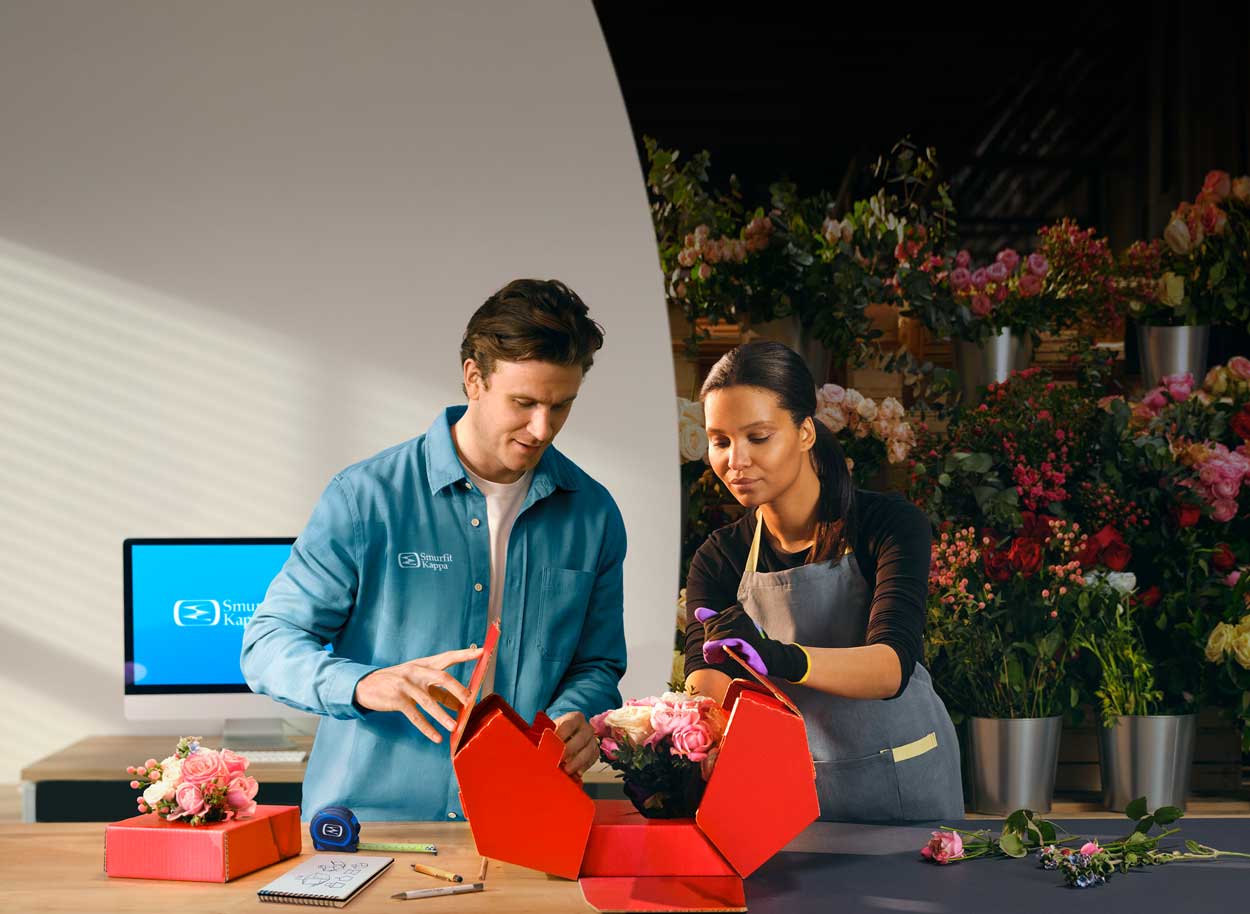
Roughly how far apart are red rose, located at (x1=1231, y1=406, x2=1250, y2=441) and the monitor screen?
95.3 inches

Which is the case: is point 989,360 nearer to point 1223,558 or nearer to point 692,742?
point 1223,558

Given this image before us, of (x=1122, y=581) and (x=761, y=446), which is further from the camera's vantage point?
(x=1122, y=581)

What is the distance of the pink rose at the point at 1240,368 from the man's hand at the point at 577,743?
6.71 feet

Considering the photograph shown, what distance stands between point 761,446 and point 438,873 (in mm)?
1278

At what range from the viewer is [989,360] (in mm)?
3000

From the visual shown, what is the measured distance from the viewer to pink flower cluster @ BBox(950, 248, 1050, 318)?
3.00 m

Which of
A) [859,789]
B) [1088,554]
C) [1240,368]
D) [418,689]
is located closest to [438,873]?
[418,689]

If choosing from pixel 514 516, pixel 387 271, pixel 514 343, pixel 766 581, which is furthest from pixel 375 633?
pixel 387 271

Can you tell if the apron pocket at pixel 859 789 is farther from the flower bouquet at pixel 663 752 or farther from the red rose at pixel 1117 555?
the flower bouquet at pixel 663 752

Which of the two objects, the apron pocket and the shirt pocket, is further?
the apron pocket

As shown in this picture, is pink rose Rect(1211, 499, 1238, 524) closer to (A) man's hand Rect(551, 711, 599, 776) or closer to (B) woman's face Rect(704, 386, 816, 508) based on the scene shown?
(B) woman's face Rect(704, 386, 816, 508)

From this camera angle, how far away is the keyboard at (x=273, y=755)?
9.87ft

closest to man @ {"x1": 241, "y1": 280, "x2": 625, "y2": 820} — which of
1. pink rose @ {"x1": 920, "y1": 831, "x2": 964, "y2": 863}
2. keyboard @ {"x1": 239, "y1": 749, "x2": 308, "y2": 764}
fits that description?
pink rose @ {"x1": 920, "y1": 831, "x2": 964, "y2": 863}

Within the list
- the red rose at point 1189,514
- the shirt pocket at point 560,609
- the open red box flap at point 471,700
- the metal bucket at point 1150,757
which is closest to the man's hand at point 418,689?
the open red box flap at point 471,700
